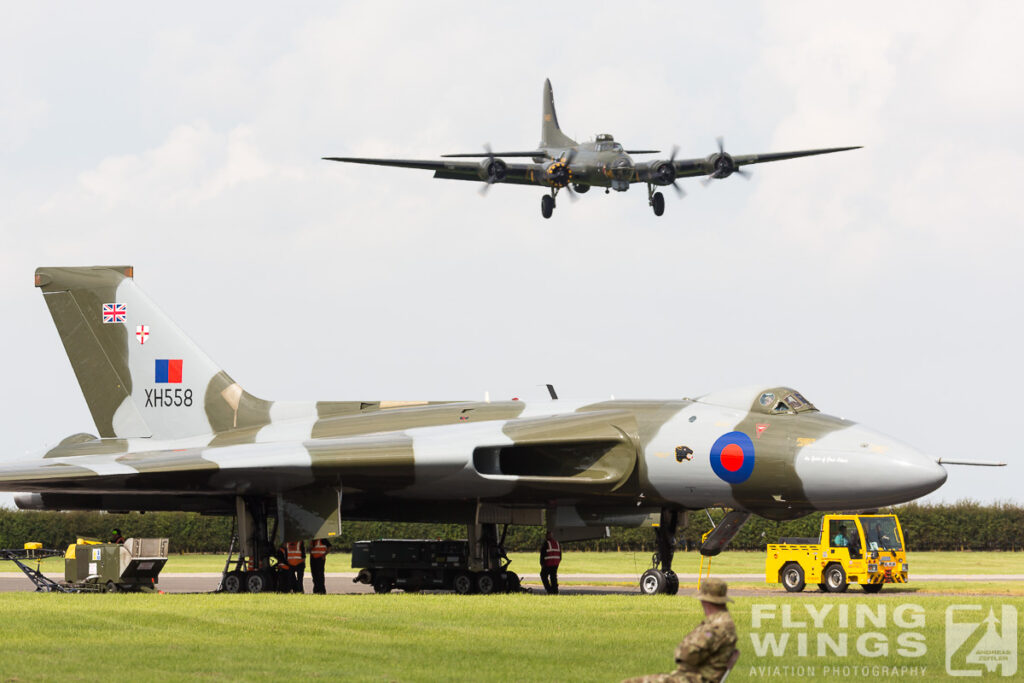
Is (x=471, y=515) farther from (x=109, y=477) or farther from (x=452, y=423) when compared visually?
(x=109, y=477)

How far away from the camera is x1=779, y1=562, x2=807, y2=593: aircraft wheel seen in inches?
1029

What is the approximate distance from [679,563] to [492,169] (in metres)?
13.2

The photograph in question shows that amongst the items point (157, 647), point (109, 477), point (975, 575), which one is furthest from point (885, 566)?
point (157, 647)

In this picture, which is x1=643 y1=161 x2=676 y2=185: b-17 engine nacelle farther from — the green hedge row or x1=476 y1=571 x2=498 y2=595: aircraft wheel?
x1=476 y1=571 x2=498 y2=595: aircraft wheel

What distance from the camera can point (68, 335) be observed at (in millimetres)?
27172

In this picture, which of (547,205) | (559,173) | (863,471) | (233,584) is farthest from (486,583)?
(547,205)

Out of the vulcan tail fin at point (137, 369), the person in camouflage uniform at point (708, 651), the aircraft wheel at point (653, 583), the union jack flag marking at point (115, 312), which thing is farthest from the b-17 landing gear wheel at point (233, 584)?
the person in camouflage uniform at point (708, 651)

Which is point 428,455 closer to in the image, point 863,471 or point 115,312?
point 863,471

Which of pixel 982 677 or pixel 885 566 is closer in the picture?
pixel 982 677

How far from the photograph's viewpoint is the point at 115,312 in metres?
26.8

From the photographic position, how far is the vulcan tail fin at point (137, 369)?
2673cm

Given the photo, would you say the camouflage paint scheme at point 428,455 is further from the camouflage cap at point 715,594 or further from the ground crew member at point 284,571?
the camouflage cap at point 715,594

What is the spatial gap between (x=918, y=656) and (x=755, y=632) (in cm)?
225

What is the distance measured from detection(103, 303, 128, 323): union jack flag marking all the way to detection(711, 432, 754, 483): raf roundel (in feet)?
41.6
